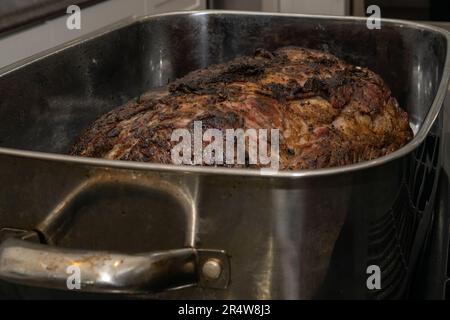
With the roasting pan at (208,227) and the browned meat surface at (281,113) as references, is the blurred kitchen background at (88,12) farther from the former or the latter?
the roasting pan at (208,227)

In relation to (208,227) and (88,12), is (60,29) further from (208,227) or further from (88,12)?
(208,227)

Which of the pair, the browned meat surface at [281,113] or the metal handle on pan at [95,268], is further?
the browned meat surface at [281,113]

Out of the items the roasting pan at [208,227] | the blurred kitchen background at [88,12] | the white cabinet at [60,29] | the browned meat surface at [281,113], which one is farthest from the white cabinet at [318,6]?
the roasting pan at [208,227]

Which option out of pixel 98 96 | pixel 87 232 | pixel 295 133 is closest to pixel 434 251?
pixel 295 133

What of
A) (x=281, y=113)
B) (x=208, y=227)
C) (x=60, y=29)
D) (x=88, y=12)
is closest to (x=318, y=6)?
(x=88, y=12)

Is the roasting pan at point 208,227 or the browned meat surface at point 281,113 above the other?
the browned meat surface at point 281,113
